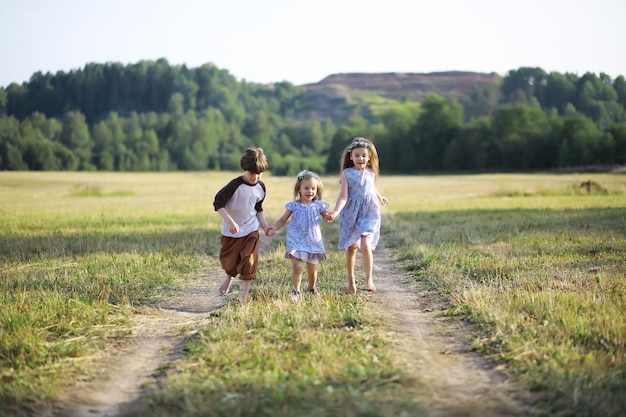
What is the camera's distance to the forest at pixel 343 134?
83500mm

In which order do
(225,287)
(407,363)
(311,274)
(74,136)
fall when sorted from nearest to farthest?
(407,363) < (311,274) < (225,287) < (74,136)

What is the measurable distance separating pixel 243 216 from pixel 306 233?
3.19ft

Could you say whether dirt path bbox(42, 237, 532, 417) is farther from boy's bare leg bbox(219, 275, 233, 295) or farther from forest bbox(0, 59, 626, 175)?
forest bbox(0, 59, 626, 175)

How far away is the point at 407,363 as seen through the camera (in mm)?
5496

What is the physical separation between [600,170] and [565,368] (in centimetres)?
7265

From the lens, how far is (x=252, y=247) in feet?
29.3

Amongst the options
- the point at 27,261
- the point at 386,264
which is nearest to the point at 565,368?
the point at 386,264

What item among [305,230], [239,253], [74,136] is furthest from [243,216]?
[74,136]

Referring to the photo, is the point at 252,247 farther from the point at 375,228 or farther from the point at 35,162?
the point at 35,162

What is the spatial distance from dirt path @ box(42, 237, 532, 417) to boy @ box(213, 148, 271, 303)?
61cm

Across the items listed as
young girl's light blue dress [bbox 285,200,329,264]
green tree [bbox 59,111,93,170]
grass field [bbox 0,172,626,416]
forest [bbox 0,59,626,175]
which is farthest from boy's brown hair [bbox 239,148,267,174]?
green tree [bbox 59,111,93,170]

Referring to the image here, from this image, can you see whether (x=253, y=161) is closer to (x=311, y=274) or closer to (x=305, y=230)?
(x=305, y=230)

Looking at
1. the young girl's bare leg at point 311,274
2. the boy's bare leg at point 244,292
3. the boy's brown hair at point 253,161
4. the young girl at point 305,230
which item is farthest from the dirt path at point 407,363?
the boy's brown hair at point 253,161

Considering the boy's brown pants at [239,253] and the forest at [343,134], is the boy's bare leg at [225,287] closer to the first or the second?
the boy's brown pants at [239,253]
